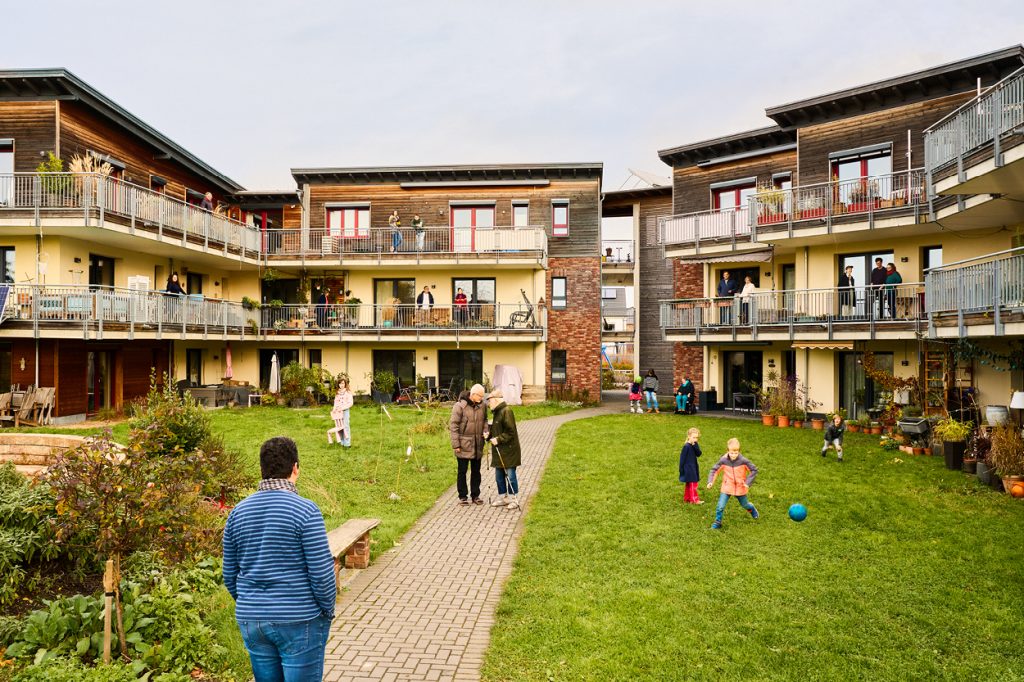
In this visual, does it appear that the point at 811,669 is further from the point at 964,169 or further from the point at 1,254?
the point at 1,254

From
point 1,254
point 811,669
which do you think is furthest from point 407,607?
point 1,254

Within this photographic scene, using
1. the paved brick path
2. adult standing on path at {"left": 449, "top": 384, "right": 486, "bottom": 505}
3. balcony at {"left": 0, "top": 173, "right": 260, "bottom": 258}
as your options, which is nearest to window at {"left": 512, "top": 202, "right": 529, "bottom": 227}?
balcony at {"left": 0, "top": 173, "right": 260, "bottom": 258}

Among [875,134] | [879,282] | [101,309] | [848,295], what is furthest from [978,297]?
[101,309]

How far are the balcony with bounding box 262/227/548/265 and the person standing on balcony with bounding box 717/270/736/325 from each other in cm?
761

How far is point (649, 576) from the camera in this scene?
741 cm

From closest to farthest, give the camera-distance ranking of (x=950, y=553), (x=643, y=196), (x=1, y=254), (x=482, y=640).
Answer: (x=482, y=640) → (x=950, y=553) → (x=1, y=254) → (x=643, y=196)

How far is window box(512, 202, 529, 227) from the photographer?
29.5m

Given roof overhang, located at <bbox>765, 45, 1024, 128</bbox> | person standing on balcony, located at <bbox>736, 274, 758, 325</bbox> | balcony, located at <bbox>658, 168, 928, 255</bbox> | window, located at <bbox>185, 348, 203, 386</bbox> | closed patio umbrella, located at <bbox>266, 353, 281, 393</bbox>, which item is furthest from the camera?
window, located at <bbox>185, 348, 203, 386</bbox>

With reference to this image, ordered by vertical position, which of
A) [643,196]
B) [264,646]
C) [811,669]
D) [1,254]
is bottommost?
[811,669]

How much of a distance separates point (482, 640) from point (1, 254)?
21262 millimetres

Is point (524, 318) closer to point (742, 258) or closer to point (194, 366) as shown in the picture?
point (742, 258)

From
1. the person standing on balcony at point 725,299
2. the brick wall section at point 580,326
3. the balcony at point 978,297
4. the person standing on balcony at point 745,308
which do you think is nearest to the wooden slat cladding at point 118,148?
the brick wall section at point 580,326

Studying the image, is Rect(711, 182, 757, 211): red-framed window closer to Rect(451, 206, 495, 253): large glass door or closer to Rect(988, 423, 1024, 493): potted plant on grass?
Rect(451, 206, 495, 253): large glass door

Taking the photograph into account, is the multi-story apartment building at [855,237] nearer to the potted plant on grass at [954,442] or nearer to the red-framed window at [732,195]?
the red-framed window at [732,195]
